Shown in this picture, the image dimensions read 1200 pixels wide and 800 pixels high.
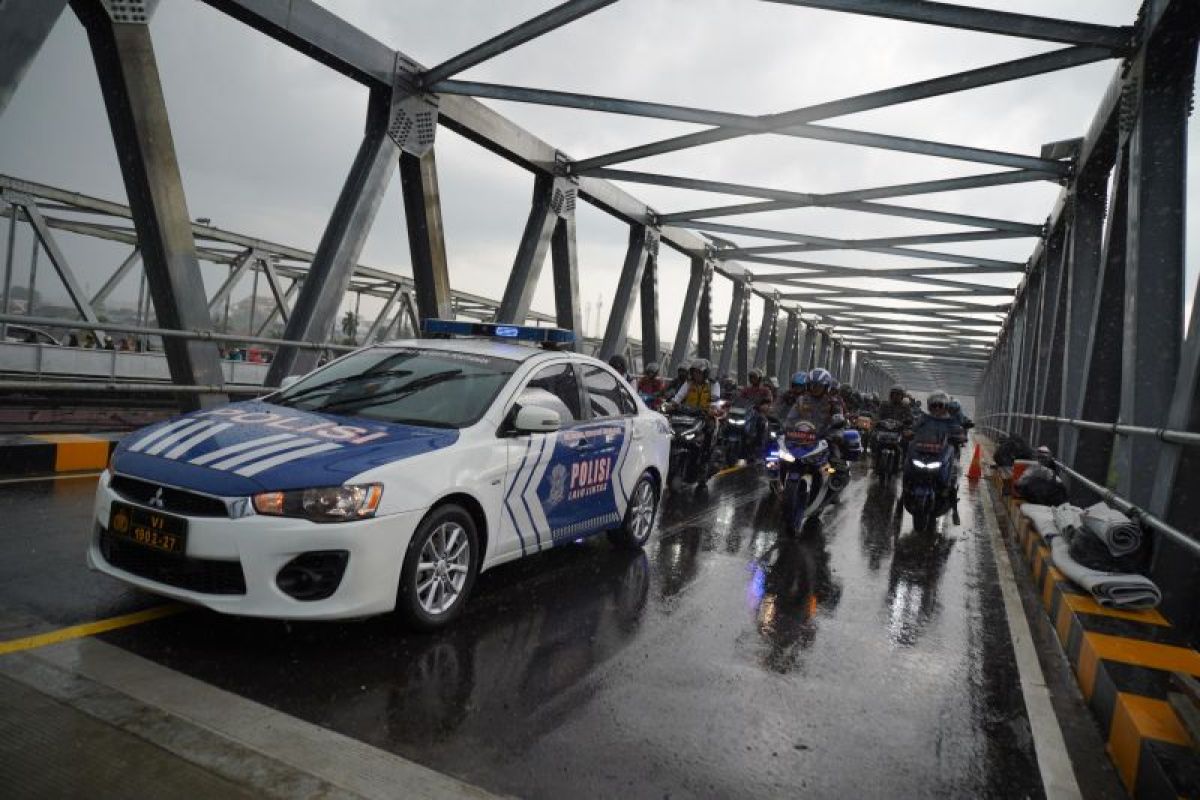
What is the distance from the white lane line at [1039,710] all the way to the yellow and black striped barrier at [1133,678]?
0.19m

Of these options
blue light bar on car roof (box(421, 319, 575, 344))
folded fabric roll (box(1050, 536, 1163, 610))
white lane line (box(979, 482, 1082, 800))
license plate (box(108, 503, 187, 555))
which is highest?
A: blue light bar on car roof (box(421, 319, 575, 344))

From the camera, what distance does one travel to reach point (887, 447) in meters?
13.5

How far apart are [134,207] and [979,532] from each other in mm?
9654

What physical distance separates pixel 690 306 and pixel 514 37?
38.8ft

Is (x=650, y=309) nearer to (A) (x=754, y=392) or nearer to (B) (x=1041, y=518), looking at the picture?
(A) (x=754, y=392)

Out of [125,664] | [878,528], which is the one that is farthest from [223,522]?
[878,528]

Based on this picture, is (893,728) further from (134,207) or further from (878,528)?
(134,207)

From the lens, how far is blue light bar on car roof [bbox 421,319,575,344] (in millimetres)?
5711

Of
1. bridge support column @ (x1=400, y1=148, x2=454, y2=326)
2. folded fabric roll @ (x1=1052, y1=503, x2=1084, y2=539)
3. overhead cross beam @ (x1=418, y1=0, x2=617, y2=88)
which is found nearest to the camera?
folded fabric roll @ (x1=1052, y1=503, x2=1084, y2=539)

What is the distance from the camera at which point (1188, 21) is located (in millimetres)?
6309

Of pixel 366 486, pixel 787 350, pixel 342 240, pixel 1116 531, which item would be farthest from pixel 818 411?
pixel 787 350

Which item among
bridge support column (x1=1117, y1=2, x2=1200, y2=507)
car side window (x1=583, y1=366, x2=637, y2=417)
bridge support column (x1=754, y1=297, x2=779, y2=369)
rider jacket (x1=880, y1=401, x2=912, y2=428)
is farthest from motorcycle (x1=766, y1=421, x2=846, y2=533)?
bridge support column (x1=754, y1=297, x2=779, y2=369)

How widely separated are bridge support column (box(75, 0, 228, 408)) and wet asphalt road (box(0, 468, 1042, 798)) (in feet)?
7.70

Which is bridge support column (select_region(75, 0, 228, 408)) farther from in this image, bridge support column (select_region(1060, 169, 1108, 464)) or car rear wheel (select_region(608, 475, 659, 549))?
bridge support column (select_region(1060, 169, 1108, 464))
